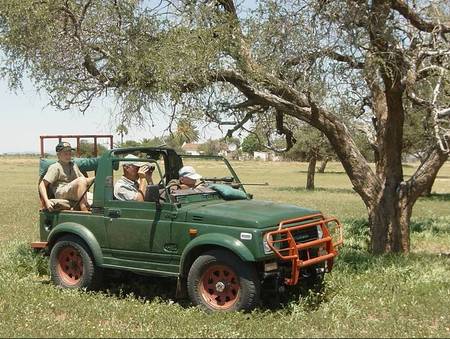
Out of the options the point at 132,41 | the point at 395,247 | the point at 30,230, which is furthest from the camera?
the point at 30,230

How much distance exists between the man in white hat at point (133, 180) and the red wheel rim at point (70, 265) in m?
1.03

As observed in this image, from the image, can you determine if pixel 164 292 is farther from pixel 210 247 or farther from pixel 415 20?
pixel 415 20

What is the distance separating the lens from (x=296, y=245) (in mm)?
7113

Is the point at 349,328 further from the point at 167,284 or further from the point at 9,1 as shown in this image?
the point at 9,1

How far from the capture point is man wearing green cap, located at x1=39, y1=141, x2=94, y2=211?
902 centimetres

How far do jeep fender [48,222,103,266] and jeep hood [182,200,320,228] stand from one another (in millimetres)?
1412

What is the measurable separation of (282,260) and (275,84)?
4.69m

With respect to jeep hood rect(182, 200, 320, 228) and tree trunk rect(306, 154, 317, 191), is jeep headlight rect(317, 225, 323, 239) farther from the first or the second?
tree trunk rect(306, 154, 317, 191)

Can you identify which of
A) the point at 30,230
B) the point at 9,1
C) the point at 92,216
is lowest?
the point at 30,230

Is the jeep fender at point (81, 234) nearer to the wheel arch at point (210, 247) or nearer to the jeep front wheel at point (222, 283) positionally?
the wheel arch at point (210, 247)

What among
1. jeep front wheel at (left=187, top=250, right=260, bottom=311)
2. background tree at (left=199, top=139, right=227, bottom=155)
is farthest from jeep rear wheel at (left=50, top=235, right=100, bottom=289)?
background tree at (left=199, top=139, right=227, bottom=155)

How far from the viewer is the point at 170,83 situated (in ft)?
31.9

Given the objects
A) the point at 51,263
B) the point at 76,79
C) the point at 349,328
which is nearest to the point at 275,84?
the point at 76,79

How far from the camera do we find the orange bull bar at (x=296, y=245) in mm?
7016
